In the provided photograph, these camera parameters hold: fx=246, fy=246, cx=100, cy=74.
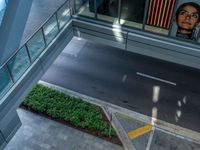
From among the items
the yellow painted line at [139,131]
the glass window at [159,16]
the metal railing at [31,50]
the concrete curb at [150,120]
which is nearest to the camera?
the metal railing at [31,50]

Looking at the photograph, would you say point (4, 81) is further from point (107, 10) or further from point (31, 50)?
point (107, 10)

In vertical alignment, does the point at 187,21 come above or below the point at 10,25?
below

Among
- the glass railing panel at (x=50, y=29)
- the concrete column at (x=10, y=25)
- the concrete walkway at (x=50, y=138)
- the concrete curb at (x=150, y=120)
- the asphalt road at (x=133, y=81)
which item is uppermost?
the concrete column at (x=10, y=25)

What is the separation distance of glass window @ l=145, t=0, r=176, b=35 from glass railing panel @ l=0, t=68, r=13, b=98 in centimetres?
791

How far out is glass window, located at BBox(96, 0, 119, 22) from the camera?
14034mm

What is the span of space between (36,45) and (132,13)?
5621 mm

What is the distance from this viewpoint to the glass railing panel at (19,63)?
10.4 metres

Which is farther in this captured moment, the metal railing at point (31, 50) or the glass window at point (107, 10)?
the glass window at point (107, 10)

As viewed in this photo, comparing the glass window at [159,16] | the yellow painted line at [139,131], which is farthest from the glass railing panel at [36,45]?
the yellow painted line at [139,131]

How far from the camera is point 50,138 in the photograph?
14922mm

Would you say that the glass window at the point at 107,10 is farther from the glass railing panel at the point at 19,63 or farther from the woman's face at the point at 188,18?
the glass railing panel at the point at 19,63

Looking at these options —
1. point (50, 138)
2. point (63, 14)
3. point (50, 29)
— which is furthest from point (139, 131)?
point (63, 14)

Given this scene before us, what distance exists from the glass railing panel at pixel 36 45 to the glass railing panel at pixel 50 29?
0.36m

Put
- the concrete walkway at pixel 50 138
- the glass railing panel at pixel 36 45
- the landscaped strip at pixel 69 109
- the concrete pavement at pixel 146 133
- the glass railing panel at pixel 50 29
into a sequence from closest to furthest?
the glass railing panel at pixel 36 45 → the glass railing panel at pixel 50 29 → the concrete pavement at pixel 146 133 → the concrete walkway at pixel 50 138 → the landscaped strip at pixel 69 109
